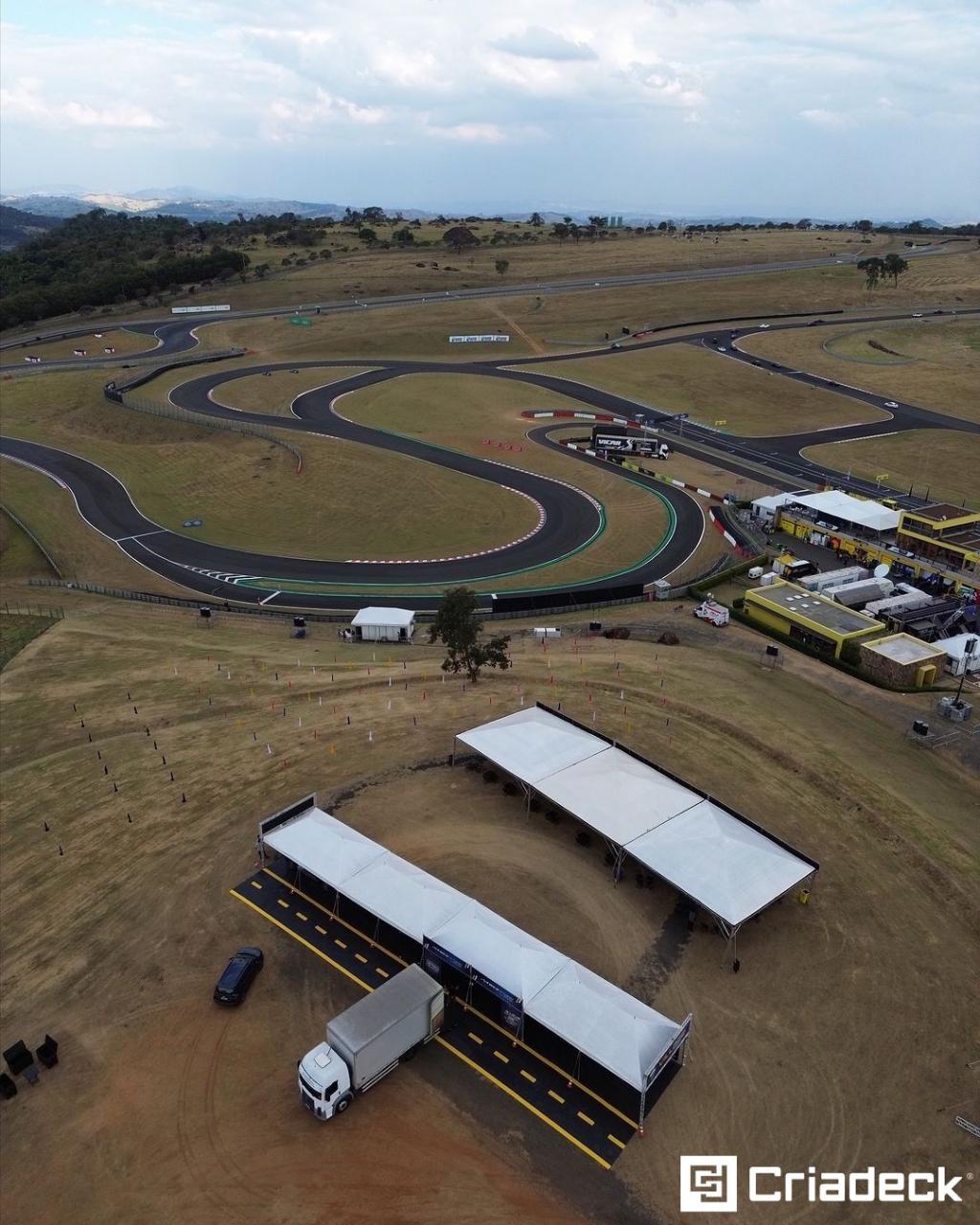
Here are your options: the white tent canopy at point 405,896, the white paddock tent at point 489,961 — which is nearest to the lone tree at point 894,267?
the white paddock tent at point 489,961

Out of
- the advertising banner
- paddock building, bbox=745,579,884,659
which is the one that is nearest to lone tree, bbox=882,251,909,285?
paddock building, bbox=745,579,884,659

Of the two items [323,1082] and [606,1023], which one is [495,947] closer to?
[606,1023]

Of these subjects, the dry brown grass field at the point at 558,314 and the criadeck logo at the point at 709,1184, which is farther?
the dry brown grass field at the point at 558,314

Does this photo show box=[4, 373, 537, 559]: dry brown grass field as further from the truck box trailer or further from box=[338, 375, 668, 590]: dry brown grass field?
the truck box trailer

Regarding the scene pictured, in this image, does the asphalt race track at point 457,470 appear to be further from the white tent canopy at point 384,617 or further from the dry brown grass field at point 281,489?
the white tent canopy at point 384,617

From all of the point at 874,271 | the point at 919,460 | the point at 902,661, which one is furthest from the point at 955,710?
the point at 874,271

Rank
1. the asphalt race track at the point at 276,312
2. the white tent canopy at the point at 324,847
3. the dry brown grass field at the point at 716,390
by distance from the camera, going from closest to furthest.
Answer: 1. the white tent canopy at the point at 324,847
2. the dry brown grass field at the point at 716,390
3. the asphalt race track at the point at 276,312
